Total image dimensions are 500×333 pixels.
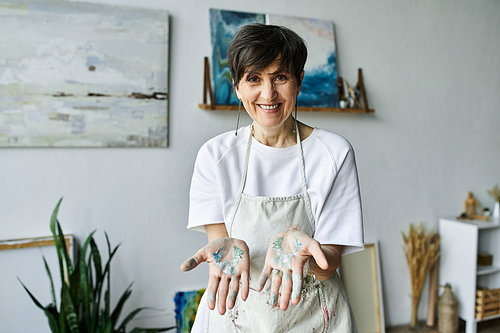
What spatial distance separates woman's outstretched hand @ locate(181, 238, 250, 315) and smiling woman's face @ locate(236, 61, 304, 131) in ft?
1.22

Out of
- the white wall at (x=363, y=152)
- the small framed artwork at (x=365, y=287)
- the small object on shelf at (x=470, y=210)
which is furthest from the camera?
the small object on shelf at (x=470, y=210)

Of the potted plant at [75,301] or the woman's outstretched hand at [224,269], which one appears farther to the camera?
the potted plant at [75,301]

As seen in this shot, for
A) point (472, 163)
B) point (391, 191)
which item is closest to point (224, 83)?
point (391, 191)

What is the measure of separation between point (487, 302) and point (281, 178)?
2442 millimetres

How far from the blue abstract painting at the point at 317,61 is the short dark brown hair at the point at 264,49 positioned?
4.79 ft

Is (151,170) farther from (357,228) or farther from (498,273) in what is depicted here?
(498,273)

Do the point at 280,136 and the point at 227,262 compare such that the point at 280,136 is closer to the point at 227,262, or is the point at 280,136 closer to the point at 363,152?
the point at 227,262

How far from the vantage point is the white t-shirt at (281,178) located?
108 centimetres

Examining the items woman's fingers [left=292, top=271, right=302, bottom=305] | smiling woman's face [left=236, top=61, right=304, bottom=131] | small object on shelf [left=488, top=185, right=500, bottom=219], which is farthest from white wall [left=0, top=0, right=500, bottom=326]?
woman's fingers [left=292, top=271, right=302, bottom=305]

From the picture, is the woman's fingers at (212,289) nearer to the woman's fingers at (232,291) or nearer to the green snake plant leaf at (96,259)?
the woman's fingers at (232,291)

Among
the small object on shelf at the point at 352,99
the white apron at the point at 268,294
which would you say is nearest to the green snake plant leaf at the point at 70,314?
the white apron at the point at 268,294

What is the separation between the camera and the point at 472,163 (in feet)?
9.92

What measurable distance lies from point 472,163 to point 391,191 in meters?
0.84

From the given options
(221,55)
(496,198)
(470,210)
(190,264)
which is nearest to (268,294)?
(190,264)
